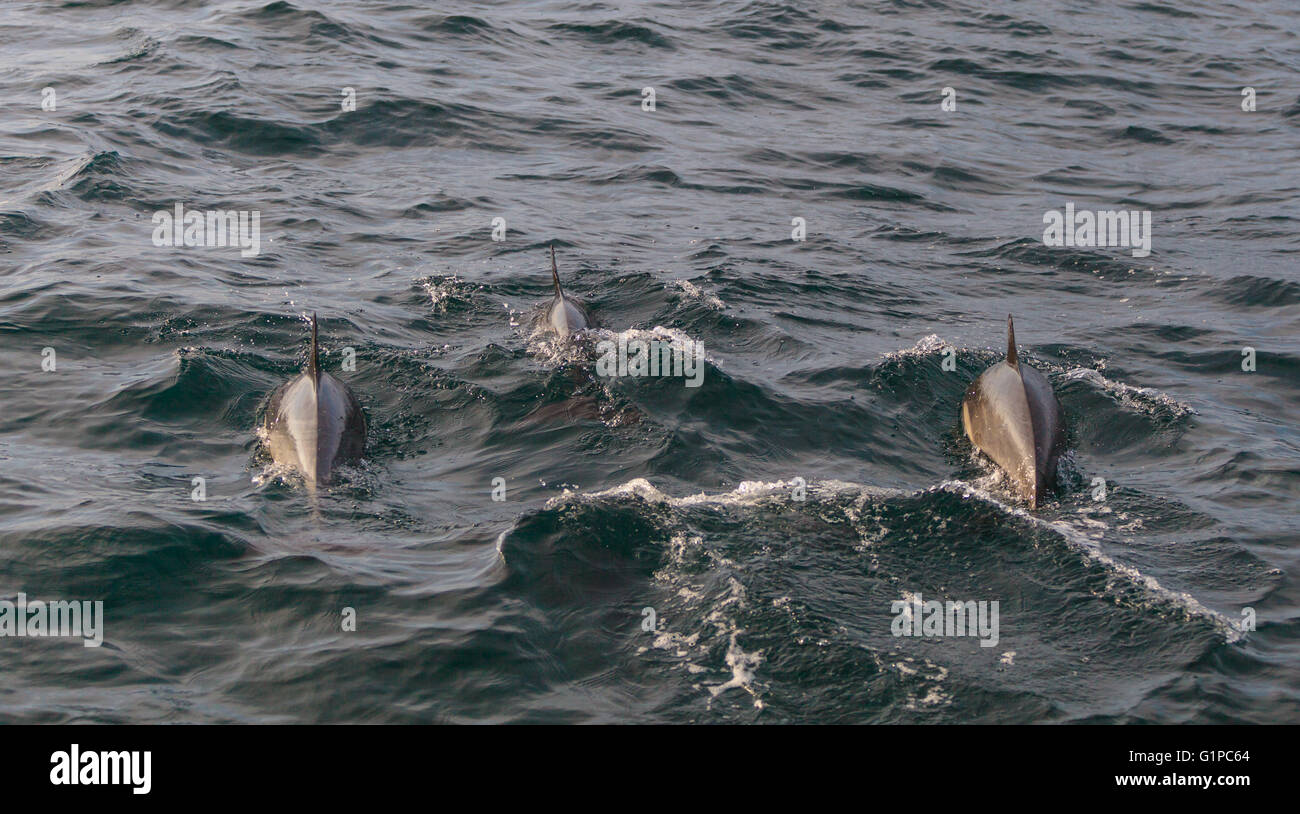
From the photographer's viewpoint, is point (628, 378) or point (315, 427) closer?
point (315, 427)

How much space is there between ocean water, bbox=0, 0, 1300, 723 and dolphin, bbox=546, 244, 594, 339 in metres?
0.20

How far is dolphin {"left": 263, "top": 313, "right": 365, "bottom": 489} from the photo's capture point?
10.5 m

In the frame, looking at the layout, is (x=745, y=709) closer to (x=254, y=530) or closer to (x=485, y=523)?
(x=485, y=523)

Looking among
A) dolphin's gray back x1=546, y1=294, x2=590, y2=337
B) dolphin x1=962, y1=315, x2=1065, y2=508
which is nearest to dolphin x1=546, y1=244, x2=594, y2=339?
dolphin's gray back x1=546, y1=294, x2=590, y2=337

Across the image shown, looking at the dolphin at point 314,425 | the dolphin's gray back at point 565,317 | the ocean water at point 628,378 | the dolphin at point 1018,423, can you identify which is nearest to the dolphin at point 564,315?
the dolphin's gray back at point 565,317

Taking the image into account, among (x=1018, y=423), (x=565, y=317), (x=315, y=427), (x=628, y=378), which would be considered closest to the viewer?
(x=315, y=427)

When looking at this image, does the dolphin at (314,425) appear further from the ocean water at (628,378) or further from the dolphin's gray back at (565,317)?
the dolphin's gray back at (565,317)

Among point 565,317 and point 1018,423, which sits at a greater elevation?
point 565,317

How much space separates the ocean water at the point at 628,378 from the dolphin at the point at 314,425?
26 cm

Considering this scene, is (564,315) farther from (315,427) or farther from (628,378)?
(315,427)

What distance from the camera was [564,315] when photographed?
1377 cm

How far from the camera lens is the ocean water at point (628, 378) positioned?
8242mm

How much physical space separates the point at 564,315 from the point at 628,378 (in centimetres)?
116

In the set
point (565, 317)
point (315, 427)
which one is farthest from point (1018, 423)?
point (315, 427)
